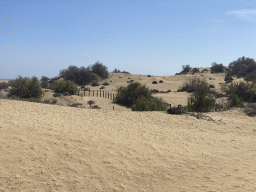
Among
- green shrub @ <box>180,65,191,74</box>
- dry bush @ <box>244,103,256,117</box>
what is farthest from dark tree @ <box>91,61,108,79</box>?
dry bush @ <box>244,103,256,117</box>

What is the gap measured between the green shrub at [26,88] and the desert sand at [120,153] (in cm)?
1388

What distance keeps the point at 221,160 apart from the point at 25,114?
957 centimetres

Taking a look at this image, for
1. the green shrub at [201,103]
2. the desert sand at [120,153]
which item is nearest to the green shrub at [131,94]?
the green shrub at [201,103]

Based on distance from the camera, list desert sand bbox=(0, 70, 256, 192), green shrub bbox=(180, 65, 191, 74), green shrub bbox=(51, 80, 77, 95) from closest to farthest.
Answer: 1. desert sand bbox=(0, 70, 256, 192)
2. green shrub bbox=(51, 80, 77, 95)
3. green shrub bbox=(180, 65, 191, 74)

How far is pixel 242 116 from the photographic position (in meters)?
14.6

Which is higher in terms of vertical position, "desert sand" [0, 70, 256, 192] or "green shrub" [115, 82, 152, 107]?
"green shrub" [115, 82, 152, 107]

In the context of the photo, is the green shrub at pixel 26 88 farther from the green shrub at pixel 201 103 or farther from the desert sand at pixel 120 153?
the green shrub at pixel 201 103

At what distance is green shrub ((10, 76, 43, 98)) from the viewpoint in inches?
994

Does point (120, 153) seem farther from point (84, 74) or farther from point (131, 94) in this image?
point (84, 74)

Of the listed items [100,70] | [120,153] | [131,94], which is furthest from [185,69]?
[120,153]

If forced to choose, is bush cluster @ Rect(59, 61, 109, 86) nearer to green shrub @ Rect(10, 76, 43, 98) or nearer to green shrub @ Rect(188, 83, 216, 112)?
green shrub @ Rect(10, 76, 43, 98)

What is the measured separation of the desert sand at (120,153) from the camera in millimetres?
5895

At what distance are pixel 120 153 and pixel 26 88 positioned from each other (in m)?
21.2

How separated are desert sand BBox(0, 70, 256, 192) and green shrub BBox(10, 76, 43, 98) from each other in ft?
45.6
